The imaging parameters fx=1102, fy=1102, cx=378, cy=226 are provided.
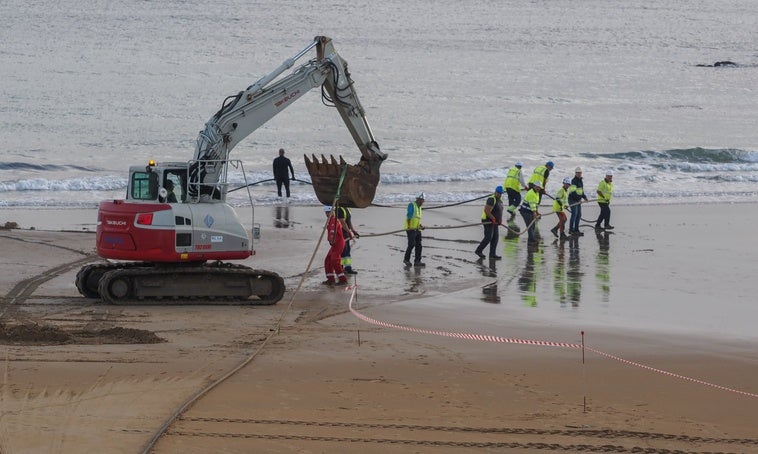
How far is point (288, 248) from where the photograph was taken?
22.8 metres

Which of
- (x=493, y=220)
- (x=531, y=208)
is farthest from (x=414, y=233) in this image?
(x=531, y=208)

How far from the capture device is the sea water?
3997cm

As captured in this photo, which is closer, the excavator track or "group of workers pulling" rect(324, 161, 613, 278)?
the excavator track

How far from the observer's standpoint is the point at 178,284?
1686 centimetres

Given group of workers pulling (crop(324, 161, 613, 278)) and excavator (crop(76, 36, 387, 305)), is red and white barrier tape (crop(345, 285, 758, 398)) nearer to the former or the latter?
excavator (crop(76, 36, 387, 305))

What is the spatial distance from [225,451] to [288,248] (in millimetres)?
13078

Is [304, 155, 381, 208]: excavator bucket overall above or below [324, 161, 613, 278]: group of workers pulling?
above

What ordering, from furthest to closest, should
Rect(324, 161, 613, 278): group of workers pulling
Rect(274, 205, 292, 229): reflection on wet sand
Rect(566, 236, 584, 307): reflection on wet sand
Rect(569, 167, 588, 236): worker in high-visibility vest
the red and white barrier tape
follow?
Rect(274, 205, 292, 229): reflection on wet sand, Rect(569, 167, 588, 236): worker in high-visibility vest, Rect(324, 161, 613, 278): group of workers pulling, Rect(566, 236, 584, 307): reflection on wet sand, the red and white barrier tape

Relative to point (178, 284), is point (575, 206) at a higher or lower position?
higher

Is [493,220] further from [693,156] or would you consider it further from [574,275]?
[693,156]

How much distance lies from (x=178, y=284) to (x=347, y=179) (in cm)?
330

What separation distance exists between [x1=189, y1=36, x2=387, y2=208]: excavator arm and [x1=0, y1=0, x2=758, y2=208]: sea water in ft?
41.6

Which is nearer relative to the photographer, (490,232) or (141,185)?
(141,185)

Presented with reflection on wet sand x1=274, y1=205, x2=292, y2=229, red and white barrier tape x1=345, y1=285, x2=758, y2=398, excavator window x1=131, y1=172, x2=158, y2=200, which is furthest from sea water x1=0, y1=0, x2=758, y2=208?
red and white barrier tape x1=345, y1=285, x2=758, y2=398
